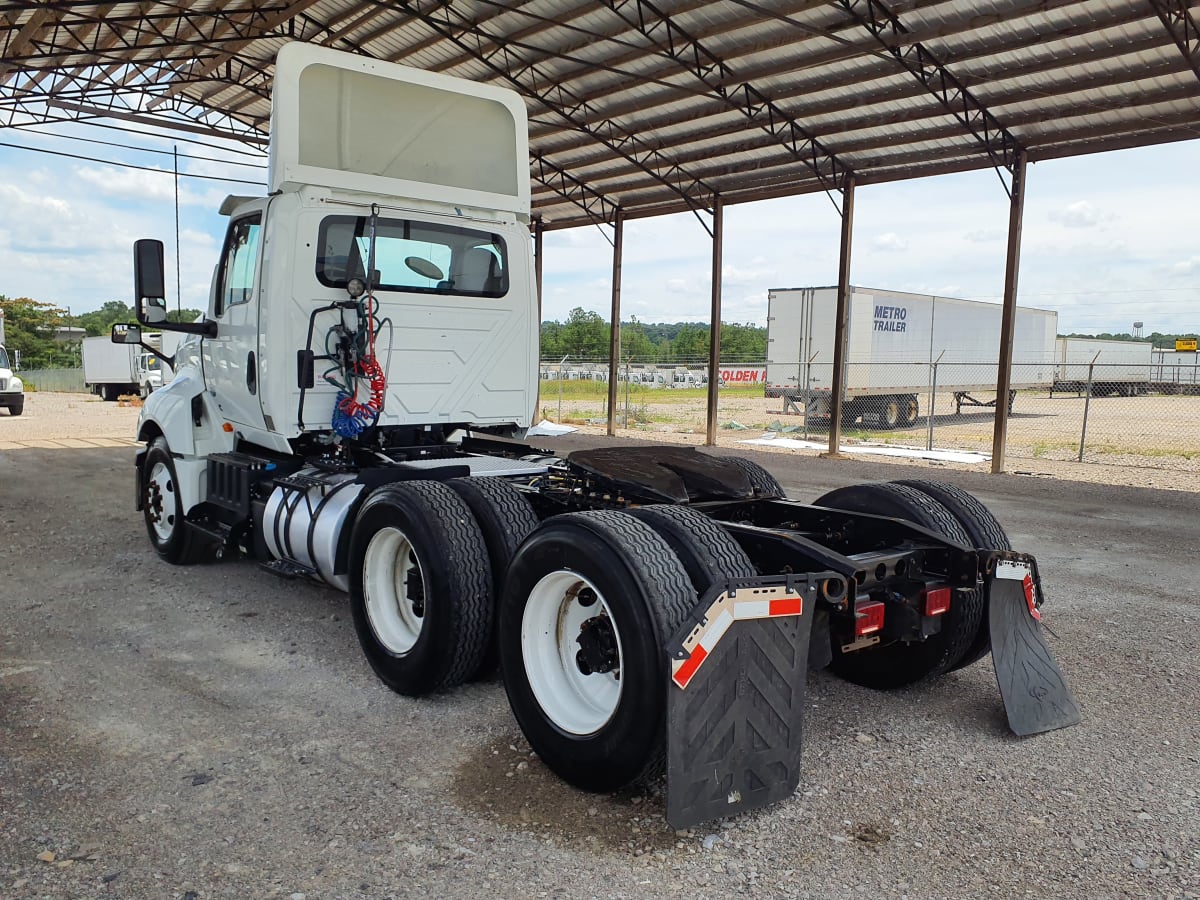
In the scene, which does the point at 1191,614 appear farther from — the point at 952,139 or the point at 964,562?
the point at 952,139

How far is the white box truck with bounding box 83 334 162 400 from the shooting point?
33.5 metres

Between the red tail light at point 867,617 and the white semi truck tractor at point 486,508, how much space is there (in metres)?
0.01

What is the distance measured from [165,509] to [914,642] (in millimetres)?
5882

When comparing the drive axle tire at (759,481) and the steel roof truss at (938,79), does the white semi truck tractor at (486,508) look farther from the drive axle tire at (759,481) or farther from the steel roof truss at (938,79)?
the steel roof truss at (938,79)

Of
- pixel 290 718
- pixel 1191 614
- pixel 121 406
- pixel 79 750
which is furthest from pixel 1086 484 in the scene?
pixel 121 406

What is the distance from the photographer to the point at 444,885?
2.82 meters

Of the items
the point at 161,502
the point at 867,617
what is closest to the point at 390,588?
the point at 867,617

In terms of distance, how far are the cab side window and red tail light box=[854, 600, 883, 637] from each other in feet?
14.5

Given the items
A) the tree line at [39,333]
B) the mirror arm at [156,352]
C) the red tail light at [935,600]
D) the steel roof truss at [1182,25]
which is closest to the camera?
the red tail light at [935,600]

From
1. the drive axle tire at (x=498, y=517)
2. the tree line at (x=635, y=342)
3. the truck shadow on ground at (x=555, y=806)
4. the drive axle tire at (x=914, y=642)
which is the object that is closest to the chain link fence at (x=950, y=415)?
the drive axle tire at (x=914, y=642)

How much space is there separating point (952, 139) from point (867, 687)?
11.7m

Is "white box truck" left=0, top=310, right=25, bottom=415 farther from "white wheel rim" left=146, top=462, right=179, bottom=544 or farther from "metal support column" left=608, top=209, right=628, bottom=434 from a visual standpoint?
"white wheel rim" left=146, top=462, right=179, bottom=544

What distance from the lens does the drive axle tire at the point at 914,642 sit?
13.0ft

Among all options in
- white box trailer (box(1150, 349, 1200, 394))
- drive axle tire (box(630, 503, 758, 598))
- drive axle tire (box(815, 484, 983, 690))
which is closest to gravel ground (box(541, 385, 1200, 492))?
white box trailer (box(1150, 349, 1200, 394))
